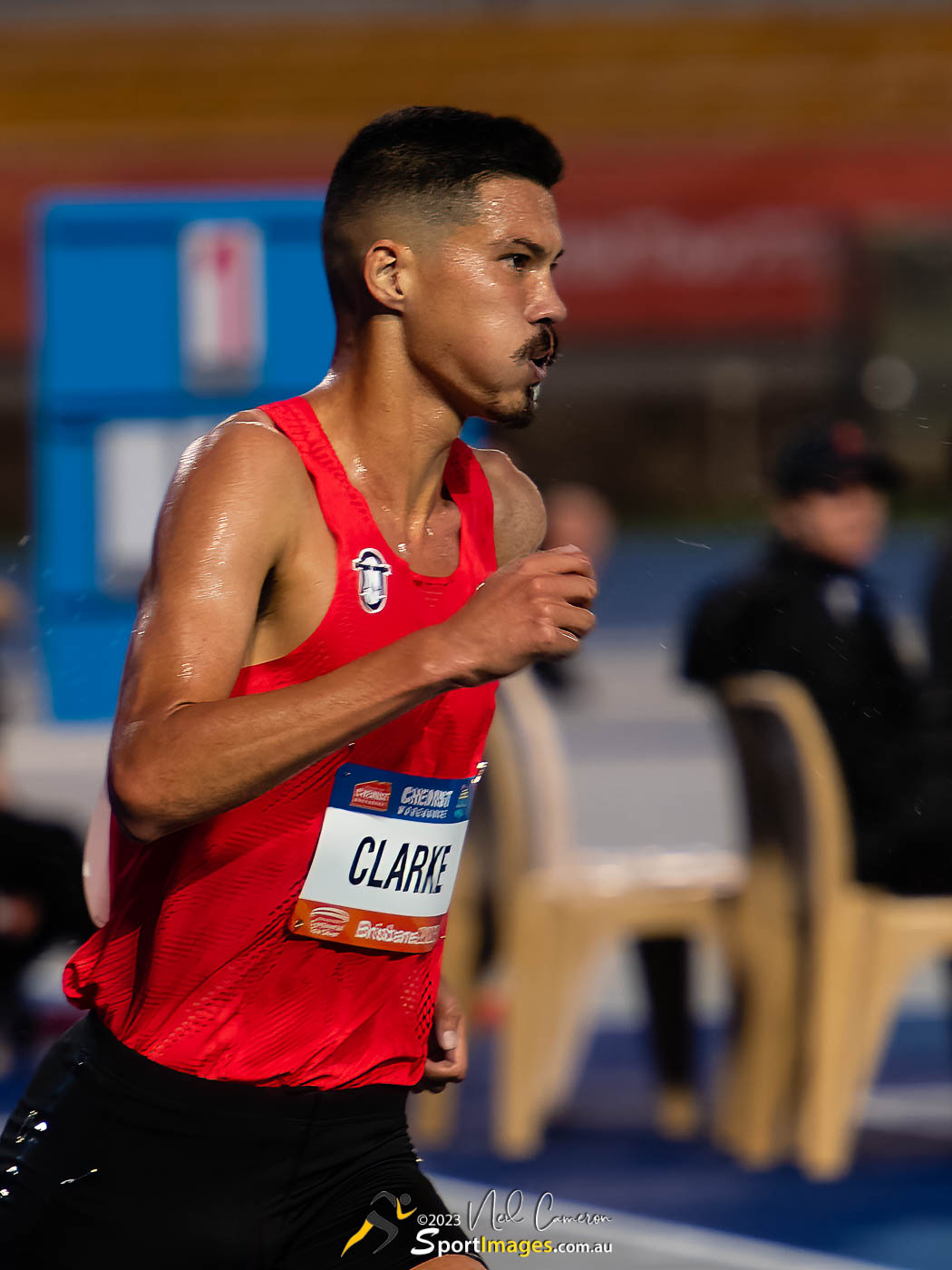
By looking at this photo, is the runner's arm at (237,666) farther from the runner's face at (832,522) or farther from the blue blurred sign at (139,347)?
the blue blurred sign at (139,347)

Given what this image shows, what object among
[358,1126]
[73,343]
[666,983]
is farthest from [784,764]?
[73,343]

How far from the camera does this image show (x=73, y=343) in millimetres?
8109

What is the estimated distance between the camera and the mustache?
5.88 feet

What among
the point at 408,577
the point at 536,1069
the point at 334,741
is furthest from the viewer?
the point at 536,1069

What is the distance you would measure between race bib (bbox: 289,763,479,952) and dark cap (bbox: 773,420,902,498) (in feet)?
8.95

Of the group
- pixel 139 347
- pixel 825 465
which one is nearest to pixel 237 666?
pixel 825 465

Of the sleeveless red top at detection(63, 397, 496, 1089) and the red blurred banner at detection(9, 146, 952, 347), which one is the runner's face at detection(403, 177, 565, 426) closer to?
the sleeveless red top at detection(63, 397, 496, 1089)

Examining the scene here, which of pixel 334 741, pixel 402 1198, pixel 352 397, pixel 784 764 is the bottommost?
pixel 784 764

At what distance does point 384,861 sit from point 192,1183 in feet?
1.11

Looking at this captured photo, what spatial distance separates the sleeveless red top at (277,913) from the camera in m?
1.76

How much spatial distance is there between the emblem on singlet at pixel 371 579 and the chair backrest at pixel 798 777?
271cm

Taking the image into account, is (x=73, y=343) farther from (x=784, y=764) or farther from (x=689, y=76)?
(x=689, y=76)

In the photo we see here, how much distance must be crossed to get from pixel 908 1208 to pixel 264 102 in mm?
17443

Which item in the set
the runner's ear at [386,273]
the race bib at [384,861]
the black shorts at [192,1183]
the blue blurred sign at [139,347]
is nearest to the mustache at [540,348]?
the runner's ear at [386,273]
